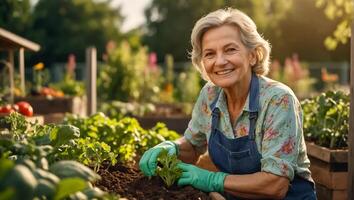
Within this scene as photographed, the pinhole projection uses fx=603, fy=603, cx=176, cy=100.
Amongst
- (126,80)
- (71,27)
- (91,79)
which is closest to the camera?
(91,79)

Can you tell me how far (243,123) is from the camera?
10.3 ft

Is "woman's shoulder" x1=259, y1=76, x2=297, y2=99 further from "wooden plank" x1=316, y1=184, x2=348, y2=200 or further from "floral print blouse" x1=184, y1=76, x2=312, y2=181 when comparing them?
"wooden plank" x1=316, y1=184, x2=348, y2=200

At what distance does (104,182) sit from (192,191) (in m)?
0.41

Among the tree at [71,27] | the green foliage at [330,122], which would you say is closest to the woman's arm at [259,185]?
the green foliage at [330,122]

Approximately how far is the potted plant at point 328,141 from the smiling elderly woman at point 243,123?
748 millimetres

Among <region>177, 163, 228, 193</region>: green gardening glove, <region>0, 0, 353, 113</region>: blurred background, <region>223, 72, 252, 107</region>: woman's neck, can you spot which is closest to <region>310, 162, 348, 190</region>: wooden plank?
<region>223, 72, 252, 107</region>: woman's neck

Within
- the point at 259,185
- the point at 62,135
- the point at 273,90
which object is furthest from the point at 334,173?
the point at 62,135

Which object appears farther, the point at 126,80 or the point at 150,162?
the point at 126,80

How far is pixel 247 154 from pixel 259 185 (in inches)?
11.0

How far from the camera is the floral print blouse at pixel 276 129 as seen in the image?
285 cm

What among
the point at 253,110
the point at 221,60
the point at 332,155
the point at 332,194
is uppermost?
the point at 221,60

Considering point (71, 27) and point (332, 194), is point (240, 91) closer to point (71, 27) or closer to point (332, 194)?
point (332, 194)

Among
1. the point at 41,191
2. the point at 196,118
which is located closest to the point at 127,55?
the point at 196,118

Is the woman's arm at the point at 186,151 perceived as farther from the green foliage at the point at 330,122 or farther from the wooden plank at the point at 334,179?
the green foliage at the point at 330,122
